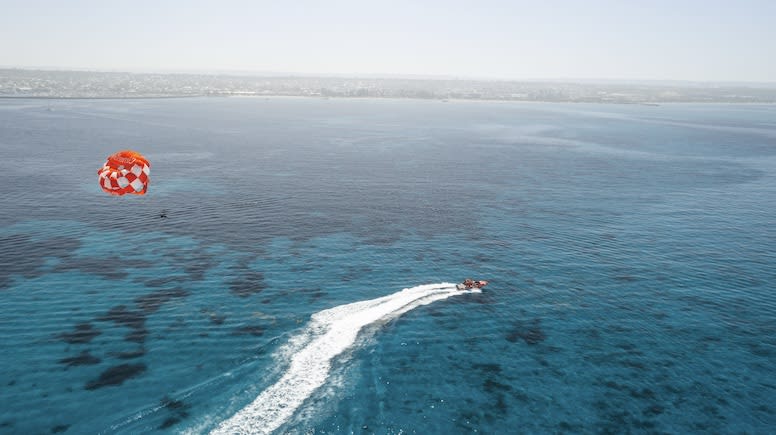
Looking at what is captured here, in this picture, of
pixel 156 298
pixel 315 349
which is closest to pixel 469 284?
pixel 315 349

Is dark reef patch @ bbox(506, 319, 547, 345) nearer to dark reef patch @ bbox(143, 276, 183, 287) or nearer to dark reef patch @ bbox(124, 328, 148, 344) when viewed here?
dark reef patch @ bbox(124, 328, 148, 344)

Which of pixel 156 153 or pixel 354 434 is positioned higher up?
pixel 156 153

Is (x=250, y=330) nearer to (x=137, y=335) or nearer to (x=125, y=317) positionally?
(x=137, y=335)

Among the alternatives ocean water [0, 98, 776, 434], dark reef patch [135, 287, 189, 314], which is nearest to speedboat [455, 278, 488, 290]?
ocean water [0, 98, 776, 434]

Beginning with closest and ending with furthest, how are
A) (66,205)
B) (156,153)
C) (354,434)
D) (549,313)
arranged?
(354,434), (549,313), (66,205), (156,153)

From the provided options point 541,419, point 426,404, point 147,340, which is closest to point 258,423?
point 426,404

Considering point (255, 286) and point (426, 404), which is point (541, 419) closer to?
point (426, 404)

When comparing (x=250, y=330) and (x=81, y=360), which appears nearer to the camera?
(x=81, y=360)

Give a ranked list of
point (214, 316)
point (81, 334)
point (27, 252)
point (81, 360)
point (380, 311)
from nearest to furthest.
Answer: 1. point (81, 360)
2. point (81, 334)
3. point (214, 316)
4. point (380, 311)
5. point (27, 252)
